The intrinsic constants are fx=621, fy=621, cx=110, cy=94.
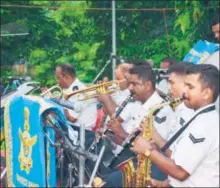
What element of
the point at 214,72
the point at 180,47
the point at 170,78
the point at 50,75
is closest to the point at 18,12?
the point at 50,75

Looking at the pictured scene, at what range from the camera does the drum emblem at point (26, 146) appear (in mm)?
4910

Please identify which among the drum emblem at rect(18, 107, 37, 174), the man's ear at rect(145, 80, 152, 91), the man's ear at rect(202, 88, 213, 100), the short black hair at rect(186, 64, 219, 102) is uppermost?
the short black hair at rect(186, 64, 219, 102)

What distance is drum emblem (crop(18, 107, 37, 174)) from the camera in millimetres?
4910

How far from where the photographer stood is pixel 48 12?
17.6m

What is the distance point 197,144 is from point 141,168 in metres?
0.94

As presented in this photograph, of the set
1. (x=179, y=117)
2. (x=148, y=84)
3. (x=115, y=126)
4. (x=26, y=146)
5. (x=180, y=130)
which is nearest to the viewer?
(x=180, y=130)

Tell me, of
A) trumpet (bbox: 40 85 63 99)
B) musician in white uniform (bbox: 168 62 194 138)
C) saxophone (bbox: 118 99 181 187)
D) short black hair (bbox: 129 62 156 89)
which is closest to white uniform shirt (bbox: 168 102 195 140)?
musician in white uniform (bbox: 168 62 194 138)

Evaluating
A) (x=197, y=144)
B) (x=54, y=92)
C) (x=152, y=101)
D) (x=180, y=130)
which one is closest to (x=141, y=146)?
(x=180, y=130)

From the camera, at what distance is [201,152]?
12.4 feet

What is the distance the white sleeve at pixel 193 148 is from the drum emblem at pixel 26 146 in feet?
4.67

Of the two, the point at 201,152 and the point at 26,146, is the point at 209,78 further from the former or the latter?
the point at 26,146

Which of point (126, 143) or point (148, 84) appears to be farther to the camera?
point (148, 84)

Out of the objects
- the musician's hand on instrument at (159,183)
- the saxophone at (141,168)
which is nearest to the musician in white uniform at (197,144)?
the musician's hand on instrument at (159,183)

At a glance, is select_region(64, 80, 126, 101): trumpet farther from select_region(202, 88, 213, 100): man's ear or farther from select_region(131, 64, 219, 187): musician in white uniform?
select_region(202, 88, 213, 100): man's ear
